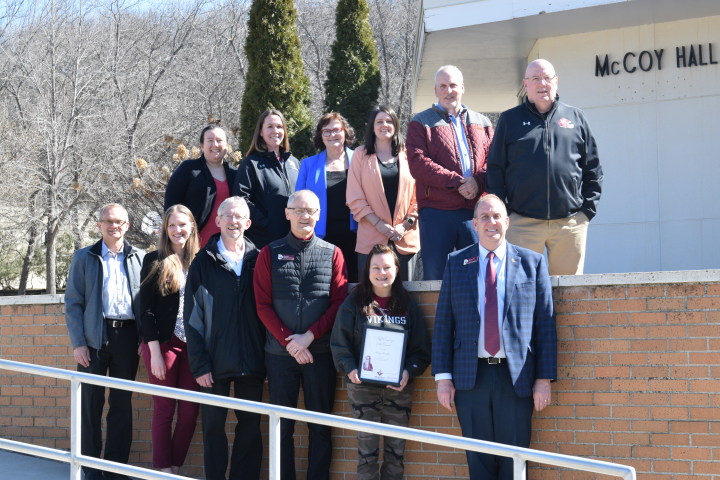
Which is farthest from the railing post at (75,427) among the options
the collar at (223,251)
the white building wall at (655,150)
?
the white building wall at (655,150)

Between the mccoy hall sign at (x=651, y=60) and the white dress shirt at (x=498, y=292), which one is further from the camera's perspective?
the mccoy hall sign at (x=651, y=60)

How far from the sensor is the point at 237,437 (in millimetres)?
4879

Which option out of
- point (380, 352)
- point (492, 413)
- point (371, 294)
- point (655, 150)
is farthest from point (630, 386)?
point (655, 150)

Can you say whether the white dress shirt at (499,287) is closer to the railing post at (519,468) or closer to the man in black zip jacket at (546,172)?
the man in black zip jacket at (546,172)

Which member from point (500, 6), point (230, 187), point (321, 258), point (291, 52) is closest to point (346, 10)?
point (291, 52)

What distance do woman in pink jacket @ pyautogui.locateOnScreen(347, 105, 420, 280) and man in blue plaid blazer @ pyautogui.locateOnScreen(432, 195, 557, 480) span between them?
108 cm

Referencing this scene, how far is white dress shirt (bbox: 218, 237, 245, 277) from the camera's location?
4875mm

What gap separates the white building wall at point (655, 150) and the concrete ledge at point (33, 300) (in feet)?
18.4

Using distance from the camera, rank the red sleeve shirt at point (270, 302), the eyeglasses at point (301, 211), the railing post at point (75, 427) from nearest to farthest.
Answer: the railing post at point (75, 427) < the red sleeve shirt at point (270, 302) < the eyeglasses at point (301, 211)

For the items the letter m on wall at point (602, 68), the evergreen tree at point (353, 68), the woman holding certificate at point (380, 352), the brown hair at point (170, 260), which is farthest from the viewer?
the evergreen tree at point (353, 68)

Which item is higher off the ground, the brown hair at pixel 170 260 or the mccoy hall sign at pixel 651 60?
the mccoy hall sign at pixel 651 60

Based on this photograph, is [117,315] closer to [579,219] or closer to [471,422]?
[471,422]

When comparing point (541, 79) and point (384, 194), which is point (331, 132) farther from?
point (541, 79)

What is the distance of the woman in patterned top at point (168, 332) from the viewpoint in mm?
4879
